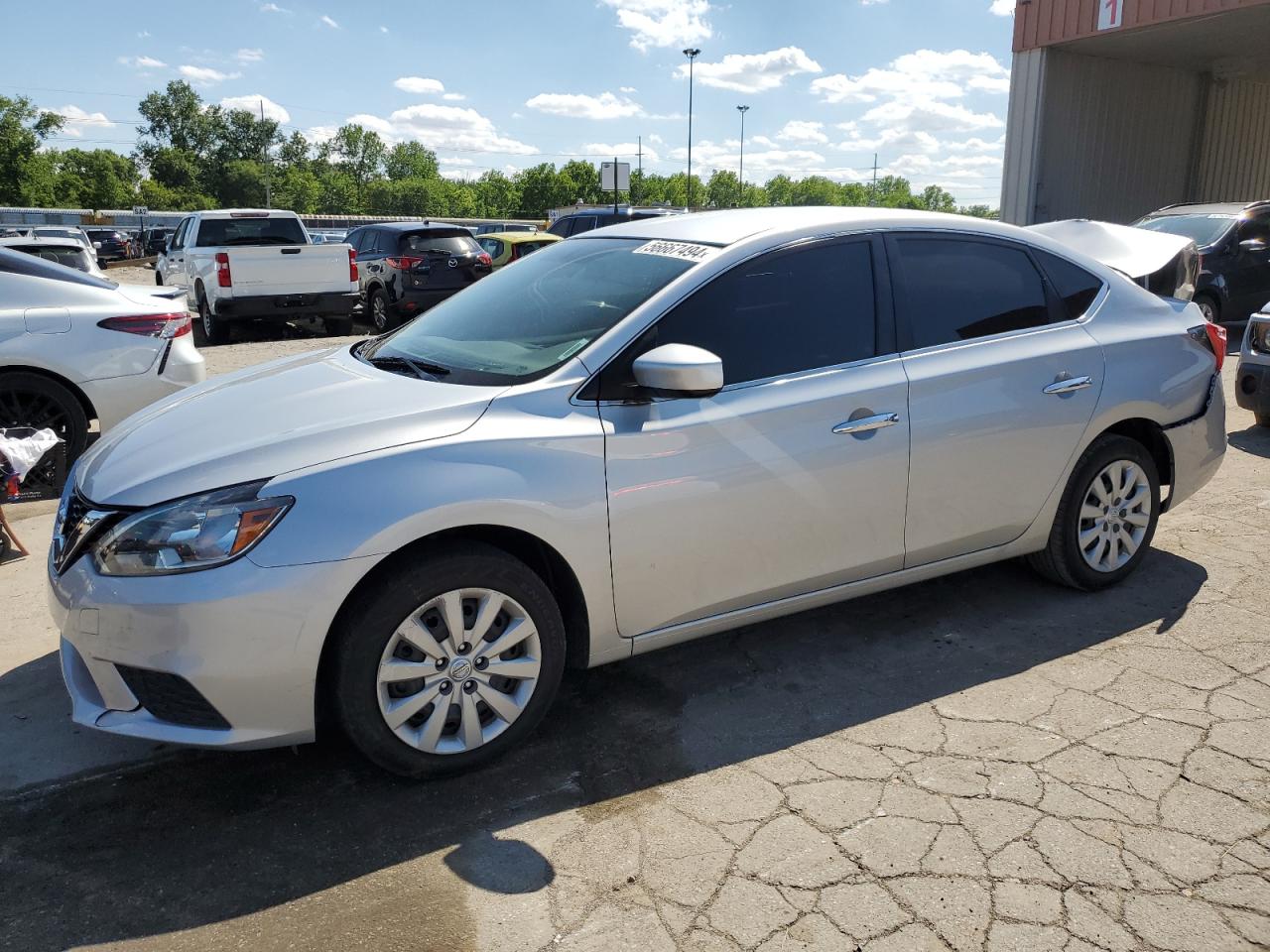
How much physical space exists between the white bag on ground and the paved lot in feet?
6.66

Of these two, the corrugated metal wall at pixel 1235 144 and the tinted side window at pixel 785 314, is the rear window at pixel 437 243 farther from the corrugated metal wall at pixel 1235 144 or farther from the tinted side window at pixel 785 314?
the corrugated metal wall at pixel 1235 144

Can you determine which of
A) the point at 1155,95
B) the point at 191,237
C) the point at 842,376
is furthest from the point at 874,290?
the point at 1155,95

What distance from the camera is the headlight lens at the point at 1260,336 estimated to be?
273 inches

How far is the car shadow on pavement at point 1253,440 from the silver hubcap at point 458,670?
6.01 m

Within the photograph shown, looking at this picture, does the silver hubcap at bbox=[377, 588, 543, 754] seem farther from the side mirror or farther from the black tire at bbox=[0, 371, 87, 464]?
the black tire at bbox=[0, 371, 87, 464]

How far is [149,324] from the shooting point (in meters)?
6.29

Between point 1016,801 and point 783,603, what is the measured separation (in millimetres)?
982

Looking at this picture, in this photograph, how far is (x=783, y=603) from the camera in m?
3.48

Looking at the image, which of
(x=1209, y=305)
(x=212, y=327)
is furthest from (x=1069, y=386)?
(x=212, y=327)

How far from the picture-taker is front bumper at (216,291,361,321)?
42.1 ft

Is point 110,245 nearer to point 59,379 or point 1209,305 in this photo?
point 59,379

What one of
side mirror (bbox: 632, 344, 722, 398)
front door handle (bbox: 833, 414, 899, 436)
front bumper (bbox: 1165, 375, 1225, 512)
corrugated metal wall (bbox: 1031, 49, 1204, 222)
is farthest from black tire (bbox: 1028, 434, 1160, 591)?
corrugated metal wall (bbox: 1031, 49, 1204, 222)

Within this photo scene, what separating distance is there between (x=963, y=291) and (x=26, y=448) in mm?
5160

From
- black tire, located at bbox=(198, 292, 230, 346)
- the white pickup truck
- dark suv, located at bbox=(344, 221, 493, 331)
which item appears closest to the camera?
the white pickup truck
